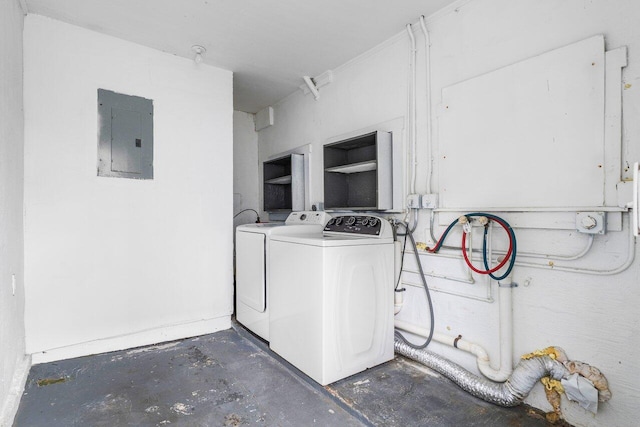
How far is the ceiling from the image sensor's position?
2.12m

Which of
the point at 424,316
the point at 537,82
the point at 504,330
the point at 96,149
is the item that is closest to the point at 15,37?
the point at 96,149

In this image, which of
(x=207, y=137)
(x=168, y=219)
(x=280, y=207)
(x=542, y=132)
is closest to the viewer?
(x=542, y=132)

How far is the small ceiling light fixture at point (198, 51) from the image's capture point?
2648mm

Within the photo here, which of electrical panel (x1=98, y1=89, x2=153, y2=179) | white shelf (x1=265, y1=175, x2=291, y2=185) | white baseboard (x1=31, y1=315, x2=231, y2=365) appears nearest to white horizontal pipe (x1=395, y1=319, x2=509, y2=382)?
white baseboard (x1=31, y1=315, x2=231, y2=365)

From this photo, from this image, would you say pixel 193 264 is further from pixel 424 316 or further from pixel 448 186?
pixel 448 186

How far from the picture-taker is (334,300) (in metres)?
1.96

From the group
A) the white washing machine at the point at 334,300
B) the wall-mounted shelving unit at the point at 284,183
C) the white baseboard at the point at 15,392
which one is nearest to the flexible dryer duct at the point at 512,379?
the white washing machine at the point at 334,300

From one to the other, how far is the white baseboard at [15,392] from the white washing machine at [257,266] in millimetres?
1480

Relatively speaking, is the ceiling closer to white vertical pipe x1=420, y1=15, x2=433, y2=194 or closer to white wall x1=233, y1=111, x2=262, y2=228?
white vertical pipe x1=420, y1=15, x2=433, y2=194

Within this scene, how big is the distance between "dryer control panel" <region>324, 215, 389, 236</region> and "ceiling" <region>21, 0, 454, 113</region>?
1.45 metres

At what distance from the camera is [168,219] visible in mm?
2746

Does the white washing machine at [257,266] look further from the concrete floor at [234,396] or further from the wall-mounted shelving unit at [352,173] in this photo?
the concrete floor at [234,396]

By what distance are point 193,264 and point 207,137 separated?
3.90 feet

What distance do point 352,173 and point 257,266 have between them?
1231mm
